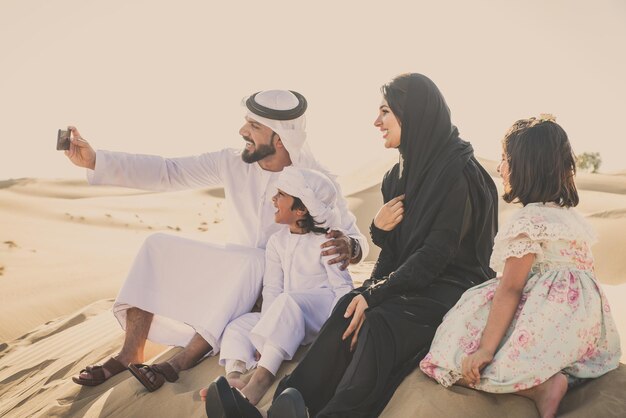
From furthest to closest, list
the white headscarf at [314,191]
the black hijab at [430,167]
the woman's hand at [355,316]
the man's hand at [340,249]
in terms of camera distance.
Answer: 1. the white headscarf at [314,191]
2. the man's hand at [340,249]
3. the black hijab at [430,167]
4. the woman's hand at [355,316]

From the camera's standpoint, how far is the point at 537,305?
3.57 meters

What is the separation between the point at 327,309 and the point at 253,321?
0.55 meters

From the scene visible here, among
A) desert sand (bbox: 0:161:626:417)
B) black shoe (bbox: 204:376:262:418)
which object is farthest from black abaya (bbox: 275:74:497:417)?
black shoe (bbox: 204:376:262:418)

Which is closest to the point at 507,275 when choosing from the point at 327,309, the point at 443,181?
the point at 443,181

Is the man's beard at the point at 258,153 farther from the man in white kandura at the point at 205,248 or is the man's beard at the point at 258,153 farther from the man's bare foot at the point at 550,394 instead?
the man's bare foot at the point at 550,394

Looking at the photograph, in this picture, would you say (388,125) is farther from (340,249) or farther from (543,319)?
(543,319)

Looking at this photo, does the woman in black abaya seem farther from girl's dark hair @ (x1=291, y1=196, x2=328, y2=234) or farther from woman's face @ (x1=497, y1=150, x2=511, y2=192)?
girl's dark hair @ (x1=291, y1=196, x2=328, y2=234)

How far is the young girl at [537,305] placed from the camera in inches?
138

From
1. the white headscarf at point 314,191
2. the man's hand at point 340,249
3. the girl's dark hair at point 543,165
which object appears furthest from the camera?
the white headscarf at point 314,191

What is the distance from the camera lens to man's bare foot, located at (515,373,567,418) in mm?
3436

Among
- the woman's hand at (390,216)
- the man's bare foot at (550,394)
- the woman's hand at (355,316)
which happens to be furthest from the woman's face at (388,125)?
the man's bare foot at (550,394)

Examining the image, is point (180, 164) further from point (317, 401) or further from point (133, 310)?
point (317, 401)

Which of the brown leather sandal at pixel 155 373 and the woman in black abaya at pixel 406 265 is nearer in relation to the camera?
the woman in black abaya at pixel 406 265

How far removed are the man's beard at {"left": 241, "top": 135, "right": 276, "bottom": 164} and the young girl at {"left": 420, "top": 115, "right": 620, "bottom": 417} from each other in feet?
8.22
